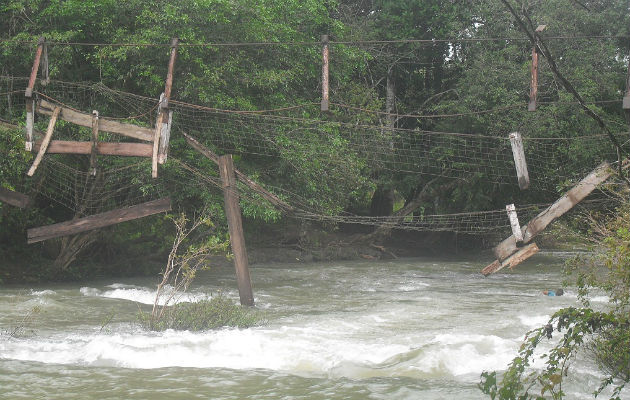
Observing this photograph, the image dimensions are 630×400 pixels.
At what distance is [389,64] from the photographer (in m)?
23.7

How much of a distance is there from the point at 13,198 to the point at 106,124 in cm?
254

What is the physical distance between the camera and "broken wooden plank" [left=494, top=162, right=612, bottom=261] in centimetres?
997

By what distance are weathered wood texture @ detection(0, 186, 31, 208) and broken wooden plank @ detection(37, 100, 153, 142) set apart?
1793 mm

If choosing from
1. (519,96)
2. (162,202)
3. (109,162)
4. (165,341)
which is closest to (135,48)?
(109,162)

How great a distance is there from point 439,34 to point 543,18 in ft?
14.0

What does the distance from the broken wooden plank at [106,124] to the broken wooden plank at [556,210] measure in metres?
5.76

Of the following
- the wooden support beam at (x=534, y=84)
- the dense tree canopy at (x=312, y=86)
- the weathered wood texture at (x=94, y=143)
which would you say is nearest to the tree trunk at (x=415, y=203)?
the dense tree canopy at (x=312, y=86)

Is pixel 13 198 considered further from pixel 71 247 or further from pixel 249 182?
pixel 71 247

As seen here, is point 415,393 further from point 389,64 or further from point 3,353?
point 389,64

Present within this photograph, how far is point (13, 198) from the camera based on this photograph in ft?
37.0

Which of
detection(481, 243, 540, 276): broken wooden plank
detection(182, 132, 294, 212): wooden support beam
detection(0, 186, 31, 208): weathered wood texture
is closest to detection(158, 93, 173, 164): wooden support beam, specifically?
detection(182, 132, 294, 212): wooden support beam

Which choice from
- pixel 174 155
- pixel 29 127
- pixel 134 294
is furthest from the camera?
pixel 174 155

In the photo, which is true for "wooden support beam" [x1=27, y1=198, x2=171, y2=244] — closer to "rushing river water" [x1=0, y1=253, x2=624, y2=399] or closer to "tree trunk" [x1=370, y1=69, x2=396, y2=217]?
"rushing river water" [x1=0, y1=253, x2=624, y2=399]

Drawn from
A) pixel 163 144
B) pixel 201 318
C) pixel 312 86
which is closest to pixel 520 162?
pixel 163 144
